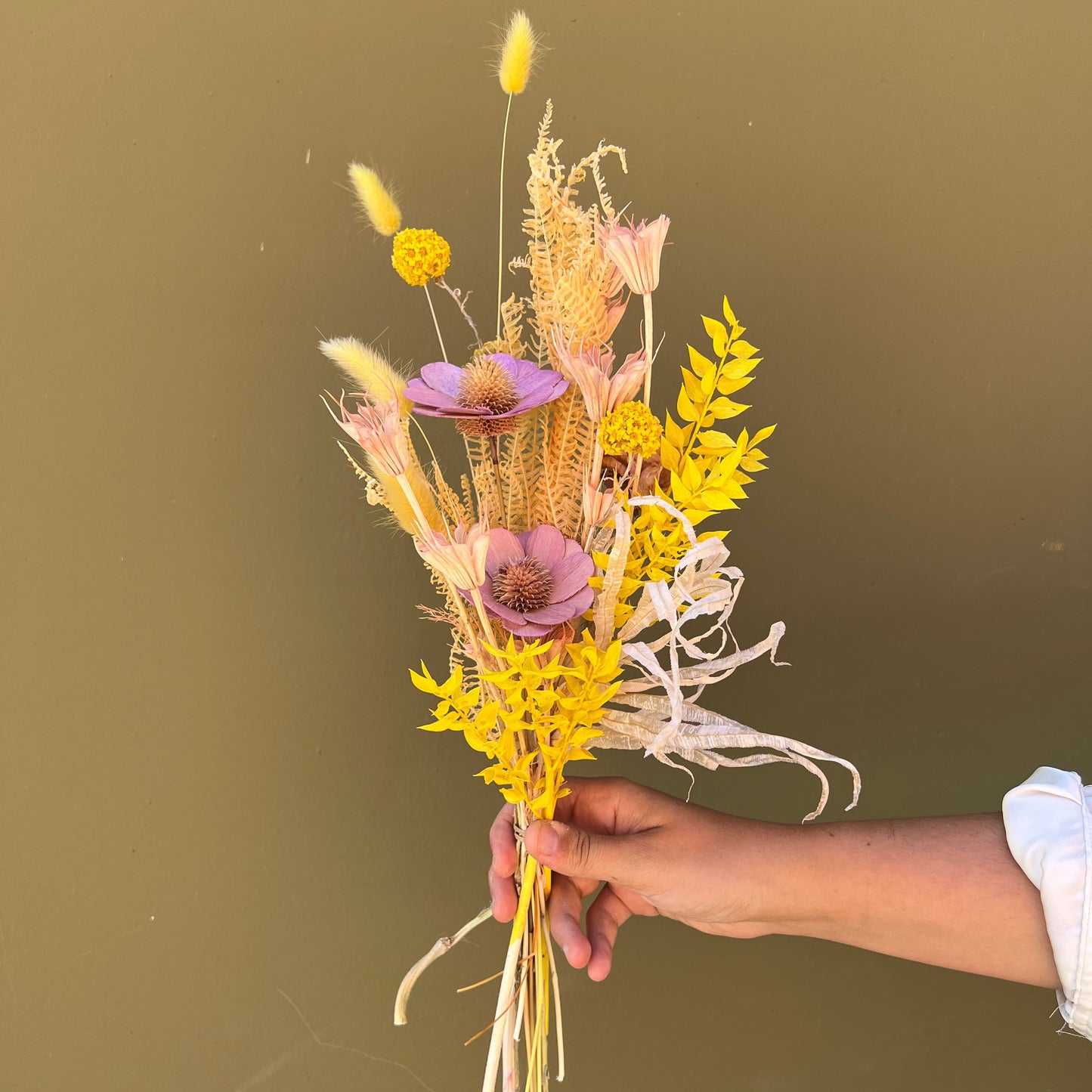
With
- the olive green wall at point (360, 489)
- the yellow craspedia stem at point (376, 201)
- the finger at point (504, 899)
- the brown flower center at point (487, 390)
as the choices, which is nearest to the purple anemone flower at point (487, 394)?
the brown flower center at point (487, 390)

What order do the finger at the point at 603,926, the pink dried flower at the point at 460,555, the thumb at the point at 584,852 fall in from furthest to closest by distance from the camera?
the finger at the point at 603,926 → the thumb at the point at 584,852 → the pink dried flower at the point at 460,555

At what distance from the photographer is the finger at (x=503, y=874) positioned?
742 mm

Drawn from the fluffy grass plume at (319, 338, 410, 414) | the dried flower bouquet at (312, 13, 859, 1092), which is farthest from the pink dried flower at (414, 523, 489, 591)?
the fluffy grass plume at (319, 338, 410, 414)

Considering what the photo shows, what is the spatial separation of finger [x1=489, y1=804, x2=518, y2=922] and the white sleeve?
0.40 metres

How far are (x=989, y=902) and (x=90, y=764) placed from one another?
0.82 m

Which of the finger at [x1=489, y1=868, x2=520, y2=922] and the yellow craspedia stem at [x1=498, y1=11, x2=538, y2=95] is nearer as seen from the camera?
the yellow craspedia stem at [x1=498, y1=11, x2=538, y2=95]

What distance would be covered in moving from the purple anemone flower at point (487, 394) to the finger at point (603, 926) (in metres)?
0.49

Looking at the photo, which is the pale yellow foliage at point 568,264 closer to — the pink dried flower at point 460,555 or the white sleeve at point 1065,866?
the pink dried flower at point 460,555

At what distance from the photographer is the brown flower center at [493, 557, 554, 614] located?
1.95 feet

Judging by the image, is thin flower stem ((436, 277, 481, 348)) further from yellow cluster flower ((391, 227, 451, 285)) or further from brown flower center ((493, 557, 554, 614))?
brown flower center ((493, 557, 554, 614))

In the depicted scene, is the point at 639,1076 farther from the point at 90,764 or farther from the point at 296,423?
the point at 296,423

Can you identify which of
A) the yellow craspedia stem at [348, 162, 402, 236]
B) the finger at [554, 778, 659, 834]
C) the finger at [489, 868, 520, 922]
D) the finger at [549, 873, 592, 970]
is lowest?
the finger at [549, 873, 592, 970]

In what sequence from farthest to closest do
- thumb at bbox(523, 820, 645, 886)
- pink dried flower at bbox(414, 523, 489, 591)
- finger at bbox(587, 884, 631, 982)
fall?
finger at bbox(587, 884, 631, 982)
thumb at bbox(523, 820, 645, 886)
pink dried flower at bbox(414, 523, 489, 591)

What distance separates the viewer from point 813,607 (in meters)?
0.95
